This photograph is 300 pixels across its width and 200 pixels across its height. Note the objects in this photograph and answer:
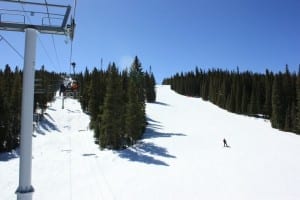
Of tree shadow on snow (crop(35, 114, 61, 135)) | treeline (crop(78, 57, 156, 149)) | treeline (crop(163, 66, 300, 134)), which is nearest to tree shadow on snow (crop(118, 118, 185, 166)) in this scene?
treeline (crop(78, 57, 156, 149))

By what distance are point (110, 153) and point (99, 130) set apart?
8.53 m

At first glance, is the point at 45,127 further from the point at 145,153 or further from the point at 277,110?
the point at 277,110

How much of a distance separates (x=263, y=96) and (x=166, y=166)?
68519 mm

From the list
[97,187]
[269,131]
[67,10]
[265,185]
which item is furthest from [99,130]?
[67,10]

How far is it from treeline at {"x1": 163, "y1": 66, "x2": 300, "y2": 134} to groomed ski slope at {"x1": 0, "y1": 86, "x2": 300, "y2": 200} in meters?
10.3

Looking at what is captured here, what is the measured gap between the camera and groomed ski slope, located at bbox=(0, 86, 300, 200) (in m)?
31.1

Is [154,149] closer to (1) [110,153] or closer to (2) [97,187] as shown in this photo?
(1) [110,153]

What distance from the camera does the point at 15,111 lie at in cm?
5378

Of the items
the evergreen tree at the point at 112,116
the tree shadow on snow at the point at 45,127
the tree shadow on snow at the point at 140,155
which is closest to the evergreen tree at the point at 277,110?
the tree shadow on snow at the point at 140,155

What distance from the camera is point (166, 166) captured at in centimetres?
4056

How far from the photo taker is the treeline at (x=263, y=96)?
7638 centimetres

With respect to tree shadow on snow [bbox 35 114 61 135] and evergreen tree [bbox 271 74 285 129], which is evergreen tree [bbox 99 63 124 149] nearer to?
tree shadow on snow [bbox 35 114 61 135]

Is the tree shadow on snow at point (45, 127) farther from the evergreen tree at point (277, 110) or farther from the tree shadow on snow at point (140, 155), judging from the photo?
the evergreen tree at point (277, 110)

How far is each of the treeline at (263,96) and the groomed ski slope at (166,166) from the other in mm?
10282
